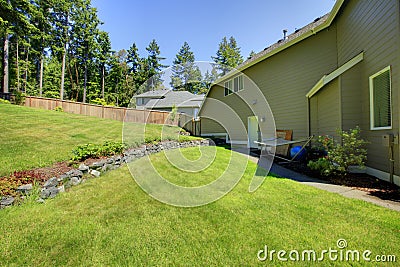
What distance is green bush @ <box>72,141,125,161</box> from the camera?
5.28 metres

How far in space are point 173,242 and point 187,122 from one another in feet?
45.7

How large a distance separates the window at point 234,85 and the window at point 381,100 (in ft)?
25.6

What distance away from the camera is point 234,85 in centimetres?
1317

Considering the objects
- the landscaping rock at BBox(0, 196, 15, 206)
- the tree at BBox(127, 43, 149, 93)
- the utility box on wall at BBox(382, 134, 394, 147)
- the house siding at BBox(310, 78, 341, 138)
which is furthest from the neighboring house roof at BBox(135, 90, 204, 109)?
the tree at BBox(127, 43, 149, 93)

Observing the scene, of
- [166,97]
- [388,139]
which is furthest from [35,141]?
[388,139]

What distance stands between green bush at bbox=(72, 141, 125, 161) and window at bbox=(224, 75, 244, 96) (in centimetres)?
866

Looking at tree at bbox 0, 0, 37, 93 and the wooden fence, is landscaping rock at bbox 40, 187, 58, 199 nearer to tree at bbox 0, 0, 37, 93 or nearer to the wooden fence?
the wooden fence

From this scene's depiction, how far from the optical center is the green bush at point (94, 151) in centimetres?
528

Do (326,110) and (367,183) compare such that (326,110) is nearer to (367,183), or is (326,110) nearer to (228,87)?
(367,183)

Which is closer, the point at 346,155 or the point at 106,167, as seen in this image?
the point at 346,155

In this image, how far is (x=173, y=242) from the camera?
2443 mm

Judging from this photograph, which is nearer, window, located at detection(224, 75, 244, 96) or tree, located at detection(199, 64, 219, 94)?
tree, located at detection(199, 64, 219, 94)

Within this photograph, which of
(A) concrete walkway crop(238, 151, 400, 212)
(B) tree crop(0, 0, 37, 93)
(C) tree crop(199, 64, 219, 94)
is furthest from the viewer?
(B) tree crop(0, 0, 37, 93)

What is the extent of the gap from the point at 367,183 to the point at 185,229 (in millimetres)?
4267
